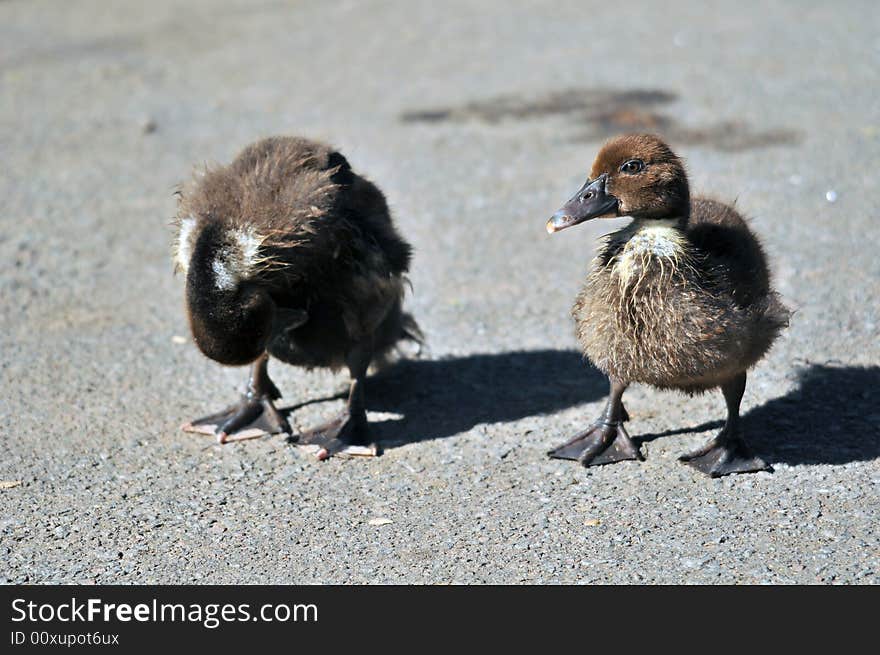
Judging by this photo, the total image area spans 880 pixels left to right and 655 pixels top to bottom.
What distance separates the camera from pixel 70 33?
597 inches

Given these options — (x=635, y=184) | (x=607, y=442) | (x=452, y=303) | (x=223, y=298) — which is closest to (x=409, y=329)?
(x=452, y=303)

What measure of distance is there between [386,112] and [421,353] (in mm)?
5241

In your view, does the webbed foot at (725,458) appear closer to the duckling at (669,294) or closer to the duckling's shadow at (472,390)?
the duckling at (669,294)

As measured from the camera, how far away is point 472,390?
6695 millimetres

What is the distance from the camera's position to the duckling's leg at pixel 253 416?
20.3 feet

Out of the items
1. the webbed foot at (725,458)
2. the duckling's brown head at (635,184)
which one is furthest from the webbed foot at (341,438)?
the webbed foot at (725,458)

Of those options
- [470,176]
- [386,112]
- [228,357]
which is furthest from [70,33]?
[228,357]

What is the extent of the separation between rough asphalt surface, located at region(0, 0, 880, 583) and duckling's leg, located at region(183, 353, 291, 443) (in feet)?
0.49

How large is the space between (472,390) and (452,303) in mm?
1296

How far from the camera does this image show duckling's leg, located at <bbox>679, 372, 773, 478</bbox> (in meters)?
5.52

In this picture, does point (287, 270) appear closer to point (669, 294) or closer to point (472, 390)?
point (472, 390)

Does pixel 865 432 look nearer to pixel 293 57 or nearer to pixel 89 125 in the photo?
pixel 89 125

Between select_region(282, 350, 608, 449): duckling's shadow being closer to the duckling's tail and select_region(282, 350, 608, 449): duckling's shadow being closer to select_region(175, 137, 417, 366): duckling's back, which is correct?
the duckling's tail

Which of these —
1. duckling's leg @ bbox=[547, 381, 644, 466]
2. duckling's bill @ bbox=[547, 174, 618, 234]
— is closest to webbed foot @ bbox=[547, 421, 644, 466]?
duckling's leg @ bbox=[547, 381, 644, 466]
